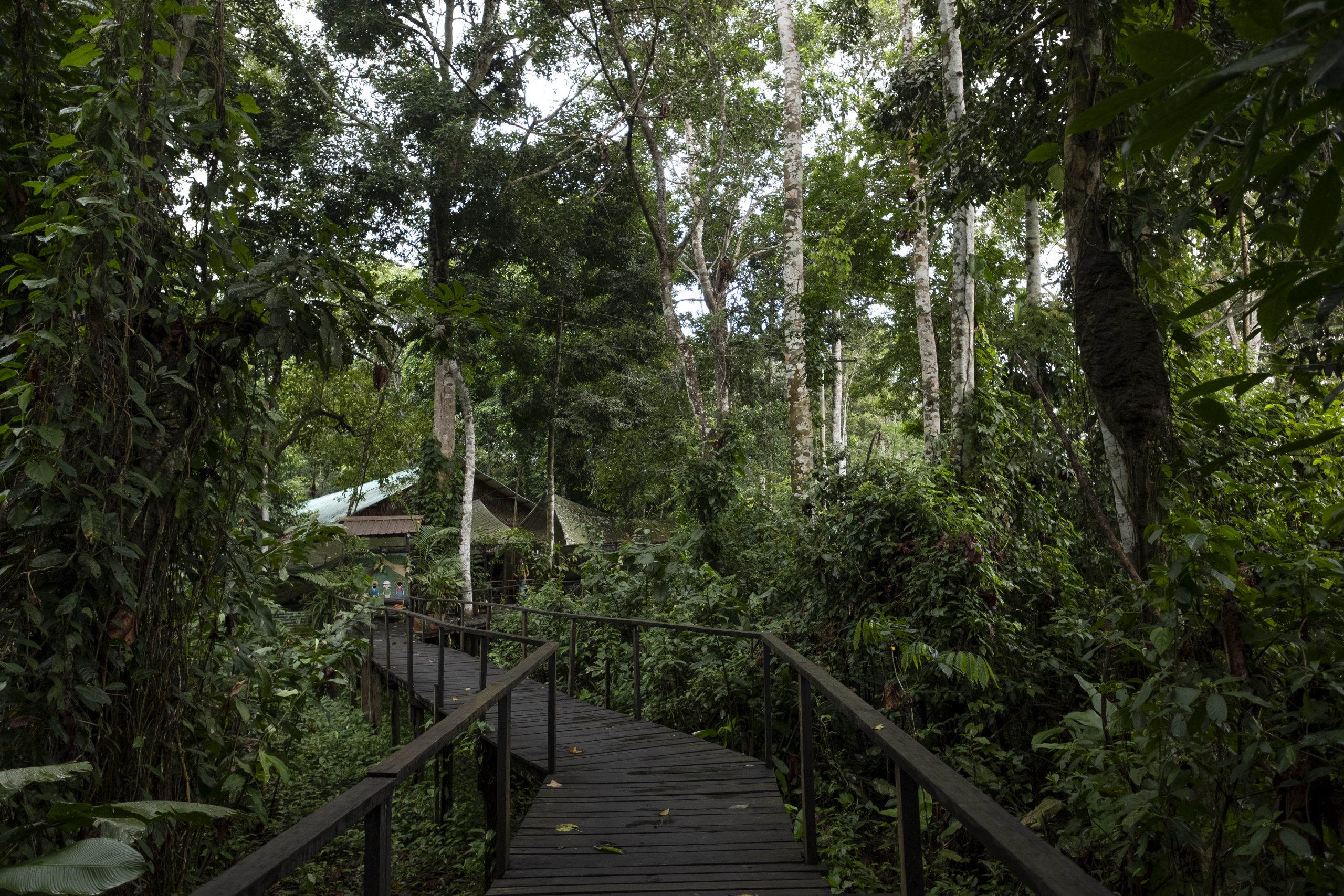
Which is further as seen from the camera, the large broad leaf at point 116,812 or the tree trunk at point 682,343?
the tree trunk at point 682,343

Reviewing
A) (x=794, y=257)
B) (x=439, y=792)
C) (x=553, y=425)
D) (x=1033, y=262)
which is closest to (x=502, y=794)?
(x=439, y=792)

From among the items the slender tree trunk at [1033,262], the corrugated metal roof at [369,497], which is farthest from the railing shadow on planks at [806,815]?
the corrugated metal roof at [369,497]

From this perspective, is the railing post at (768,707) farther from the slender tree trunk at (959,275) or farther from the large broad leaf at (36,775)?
the large broad leaf at (36,775)

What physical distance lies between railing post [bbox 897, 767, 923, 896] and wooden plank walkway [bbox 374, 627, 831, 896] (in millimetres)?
1267

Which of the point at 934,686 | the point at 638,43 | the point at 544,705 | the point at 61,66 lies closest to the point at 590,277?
the point at 638,43

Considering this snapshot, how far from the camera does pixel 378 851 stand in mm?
2271

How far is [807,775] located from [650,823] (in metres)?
1.19

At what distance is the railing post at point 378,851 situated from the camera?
2254 millimetres

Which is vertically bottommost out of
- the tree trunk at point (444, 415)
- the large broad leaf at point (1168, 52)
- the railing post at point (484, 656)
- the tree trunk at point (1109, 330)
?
the railing post at point (484, 656)

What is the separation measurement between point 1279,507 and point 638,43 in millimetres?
12987

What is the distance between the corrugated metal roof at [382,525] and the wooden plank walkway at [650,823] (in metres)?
15.3

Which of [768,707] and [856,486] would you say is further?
[856,486]

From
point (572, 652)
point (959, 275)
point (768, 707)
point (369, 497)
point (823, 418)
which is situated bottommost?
point (768, 707)

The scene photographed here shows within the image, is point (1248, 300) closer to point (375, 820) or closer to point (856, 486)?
point (856, 486)
